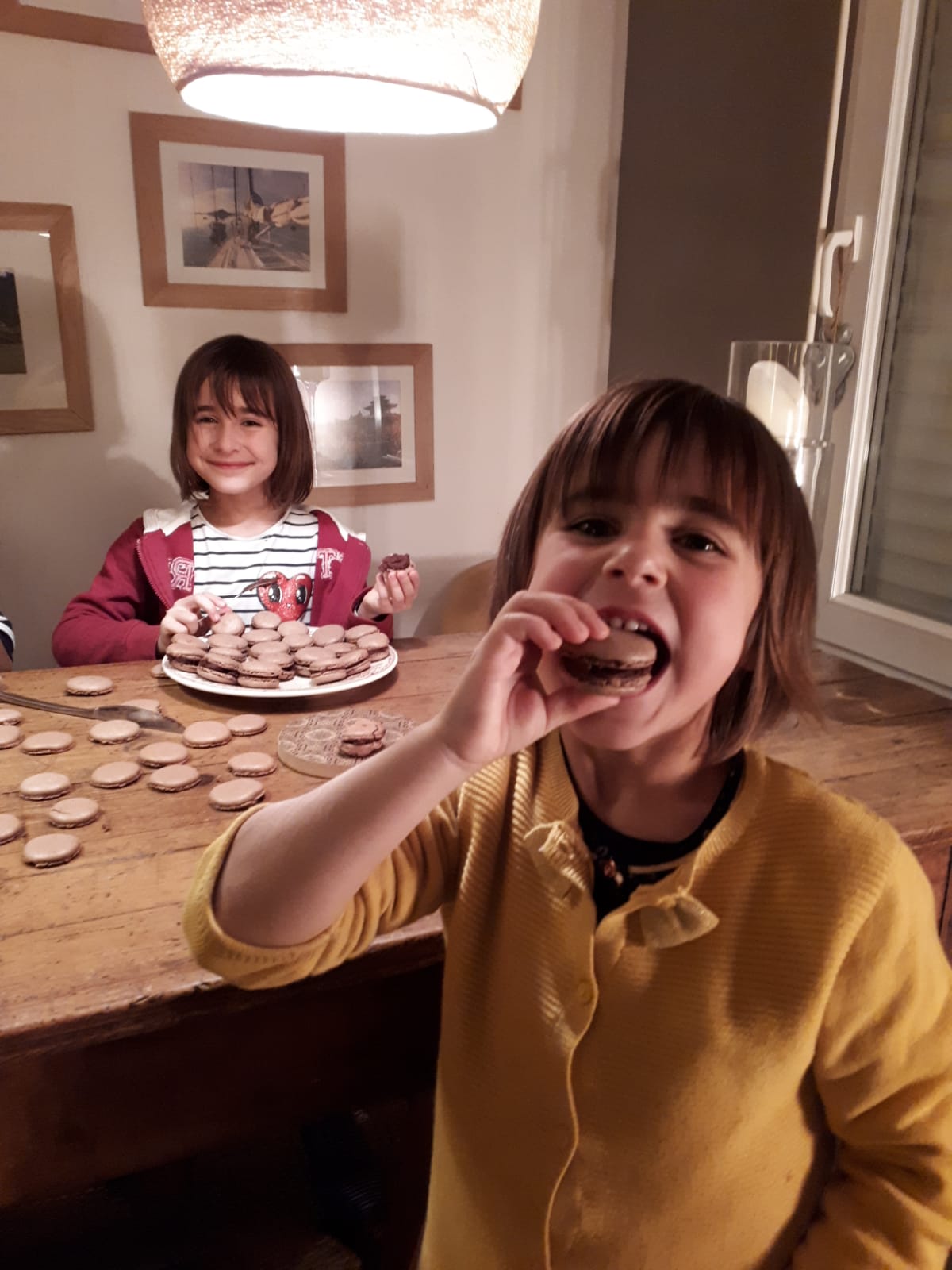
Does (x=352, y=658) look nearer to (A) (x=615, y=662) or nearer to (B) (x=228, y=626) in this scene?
(B) (x=228, y=626)

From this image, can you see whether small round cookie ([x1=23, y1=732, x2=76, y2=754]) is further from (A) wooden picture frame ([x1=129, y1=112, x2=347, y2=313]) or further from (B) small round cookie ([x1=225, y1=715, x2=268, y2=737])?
(A) wooden picture frame ([x1=129, y1=112, x2=347, y2=313])

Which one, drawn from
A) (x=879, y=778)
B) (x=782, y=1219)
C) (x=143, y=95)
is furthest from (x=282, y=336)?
(x=782, y=1219)

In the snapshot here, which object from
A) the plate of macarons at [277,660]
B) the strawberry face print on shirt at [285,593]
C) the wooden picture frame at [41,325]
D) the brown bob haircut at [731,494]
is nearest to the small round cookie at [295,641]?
the plate of macarons at [277,660]

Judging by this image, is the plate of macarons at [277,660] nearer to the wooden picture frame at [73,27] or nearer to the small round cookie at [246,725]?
the small round cookie at [246,725]

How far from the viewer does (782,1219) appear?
70cm

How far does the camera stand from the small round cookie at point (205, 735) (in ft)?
3.70

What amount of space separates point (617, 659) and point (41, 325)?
1799 millimetres

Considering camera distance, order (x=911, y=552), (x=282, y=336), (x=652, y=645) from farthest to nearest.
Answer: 1. (x=282, y=336)
2. (x=911, y=552)
3. (x=652, y=645)

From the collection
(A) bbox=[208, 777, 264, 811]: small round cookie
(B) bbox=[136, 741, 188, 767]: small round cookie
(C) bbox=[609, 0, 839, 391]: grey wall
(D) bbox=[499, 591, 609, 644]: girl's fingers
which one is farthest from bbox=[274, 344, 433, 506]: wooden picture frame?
(D) bbox=[499, 591, 609, 644]: girl's fingers

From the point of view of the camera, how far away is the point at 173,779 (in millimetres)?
1023

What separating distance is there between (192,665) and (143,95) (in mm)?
1326

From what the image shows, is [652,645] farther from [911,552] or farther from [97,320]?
[97,320]

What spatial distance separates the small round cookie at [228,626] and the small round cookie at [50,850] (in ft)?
1.86

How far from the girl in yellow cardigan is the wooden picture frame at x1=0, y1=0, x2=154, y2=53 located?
5.65 ft
